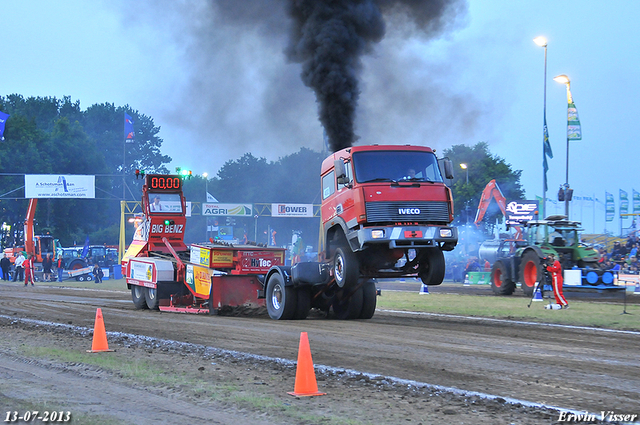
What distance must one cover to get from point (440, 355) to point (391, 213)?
11.7 feet

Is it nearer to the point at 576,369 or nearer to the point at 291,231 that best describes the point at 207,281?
the point at 576,369

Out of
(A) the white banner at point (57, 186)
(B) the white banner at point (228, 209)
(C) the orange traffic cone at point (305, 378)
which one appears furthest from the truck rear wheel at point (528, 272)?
(B) the white banner at point (228, 209)

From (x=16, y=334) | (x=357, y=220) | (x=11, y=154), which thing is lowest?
(x=16, y=334)

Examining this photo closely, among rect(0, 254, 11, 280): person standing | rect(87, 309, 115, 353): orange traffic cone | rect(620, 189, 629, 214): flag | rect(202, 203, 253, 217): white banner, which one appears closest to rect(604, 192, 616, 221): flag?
rect(620, 189, 629, 214): flag

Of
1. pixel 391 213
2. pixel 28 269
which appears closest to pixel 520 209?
pixel 28 269

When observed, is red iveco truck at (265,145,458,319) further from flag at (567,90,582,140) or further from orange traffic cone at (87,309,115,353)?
flag at (567,90,582,140)

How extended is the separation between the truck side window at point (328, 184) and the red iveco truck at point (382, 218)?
0.02 metres

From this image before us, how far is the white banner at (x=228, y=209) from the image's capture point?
60.8m

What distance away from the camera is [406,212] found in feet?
40.7

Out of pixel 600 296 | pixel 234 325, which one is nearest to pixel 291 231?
pixel 600 296

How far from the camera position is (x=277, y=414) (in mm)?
6070

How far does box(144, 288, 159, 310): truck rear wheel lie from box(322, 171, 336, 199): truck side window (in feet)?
20.6

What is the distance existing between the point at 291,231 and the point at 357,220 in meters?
75.2

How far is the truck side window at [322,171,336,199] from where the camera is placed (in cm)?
1394
